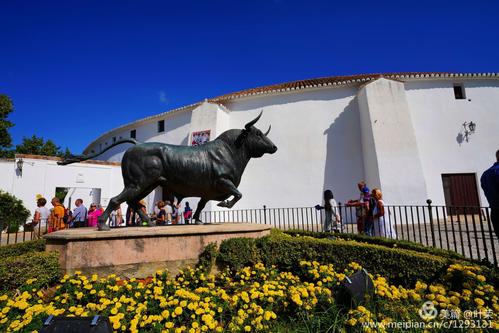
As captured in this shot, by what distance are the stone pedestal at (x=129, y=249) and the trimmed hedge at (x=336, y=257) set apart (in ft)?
1.49

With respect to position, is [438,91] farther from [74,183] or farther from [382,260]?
[74,183]

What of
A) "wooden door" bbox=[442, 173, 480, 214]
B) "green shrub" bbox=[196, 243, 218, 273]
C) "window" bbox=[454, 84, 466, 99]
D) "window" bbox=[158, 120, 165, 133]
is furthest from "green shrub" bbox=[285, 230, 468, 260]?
"window" bbox=[158, 120, 165, 133]

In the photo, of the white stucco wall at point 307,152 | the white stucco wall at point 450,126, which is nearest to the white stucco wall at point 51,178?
the white stucco wall at point 307,152

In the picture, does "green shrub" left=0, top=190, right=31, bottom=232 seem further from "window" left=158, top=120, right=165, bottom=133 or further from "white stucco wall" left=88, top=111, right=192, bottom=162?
"window" left=158, top=120, right=165, bottom=133

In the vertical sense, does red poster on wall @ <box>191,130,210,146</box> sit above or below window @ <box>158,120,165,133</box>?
below

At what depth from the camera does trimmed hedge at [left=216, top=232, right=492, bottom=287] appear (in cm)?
341

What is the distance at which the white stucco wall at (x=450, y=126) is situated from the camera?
563 inches

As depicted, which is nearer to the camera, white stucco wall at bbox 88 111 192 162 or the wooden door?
the wooden door

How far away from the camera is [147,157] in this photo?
390cm

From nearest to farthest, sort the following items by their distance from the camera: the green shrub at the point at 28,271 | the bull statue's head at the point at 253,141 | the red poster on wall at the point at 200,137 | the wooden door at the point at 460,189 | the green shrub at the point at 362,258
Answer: the green shrub at the point at 28,271
the green shrub at the point at 362,258
the bull statue's head at the point at 253,141
the wooden door at the point at 460,189
the red poster on wall at the point at 200,137

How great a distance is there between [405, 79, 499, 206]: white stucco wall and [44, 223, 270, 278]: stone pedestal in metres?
14.6

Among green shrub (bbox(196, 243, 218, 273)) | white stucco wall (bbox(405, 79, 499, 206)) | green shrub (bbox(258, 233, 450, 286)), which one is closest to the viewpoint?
green shrub (bbox(258, 233, 450, 286))

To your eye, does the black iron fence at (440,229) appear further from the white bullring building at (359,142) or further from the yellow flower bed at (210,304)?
the white bullring building at (359,142)

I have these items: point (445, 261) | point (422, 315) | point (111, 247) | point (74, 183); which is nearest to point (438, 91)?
point (445, 261)
